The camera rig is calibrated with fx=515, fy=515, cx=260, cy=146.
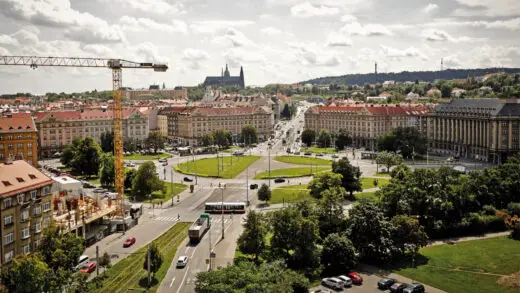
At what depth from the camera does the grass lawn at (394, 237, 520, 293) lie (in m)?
51.3

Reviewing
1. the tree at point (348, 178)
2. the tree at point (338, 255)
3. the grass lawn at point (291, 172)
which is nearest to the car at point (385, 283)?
the tree at point (338, 255)

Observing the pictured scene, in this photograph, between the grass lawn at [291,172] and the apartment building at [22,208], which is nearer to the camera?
the apartment building at [22,208]

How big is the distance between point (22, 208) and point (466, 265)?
46.8m

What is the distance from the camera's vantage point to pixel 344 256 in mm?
53281

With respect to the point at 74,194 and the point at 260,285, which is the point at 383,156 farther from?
the point at 260,285

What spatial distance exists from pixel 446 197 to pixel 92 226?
1855 inches

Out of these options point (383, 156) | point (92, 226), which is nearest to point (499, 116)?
point (383, 156)

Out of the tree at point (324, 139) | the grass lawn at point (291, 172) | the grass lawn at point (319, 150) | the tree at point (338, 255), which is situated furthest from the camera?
the tree at point (324, 139)

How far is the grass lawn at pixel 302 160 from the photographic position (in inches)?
5041

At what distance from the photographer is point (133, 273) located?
51906 mm

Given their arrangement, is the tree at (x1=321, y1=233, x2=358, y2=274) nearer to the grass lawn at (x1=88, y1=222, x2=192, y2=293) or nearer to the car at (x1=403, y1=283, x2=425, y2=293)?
the car at (x1=403, y1=283, x2=425, y2=293)

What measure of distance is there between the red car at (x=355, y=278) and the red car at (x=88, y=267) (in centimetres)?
2644

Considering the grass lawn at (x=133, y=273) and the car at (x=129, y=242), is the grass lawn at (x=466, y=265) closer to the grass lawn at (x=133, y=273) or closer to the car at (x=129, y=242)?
the grass lawn at (x=133, y=273)

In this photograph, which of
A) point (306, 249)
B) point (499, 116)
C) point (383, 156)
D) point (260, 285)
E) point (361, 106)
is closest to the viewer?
point (260, 285)
